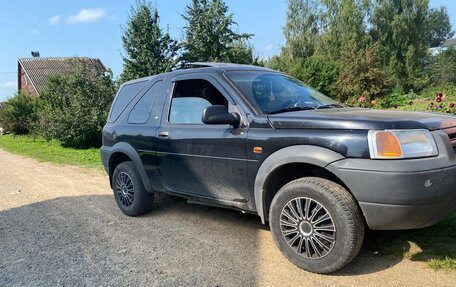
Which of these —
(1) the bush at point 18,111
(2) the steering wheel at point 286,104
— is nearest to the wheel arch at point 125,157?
(2) the steering wheel at point 286,104

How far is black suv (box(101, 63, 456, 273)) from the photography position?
312 centimetres

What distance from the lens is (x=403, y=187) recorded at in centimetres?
301

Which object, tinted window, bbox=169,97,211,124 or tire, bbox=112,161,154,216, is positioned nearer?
tinted window, bbox=169,97,211,124

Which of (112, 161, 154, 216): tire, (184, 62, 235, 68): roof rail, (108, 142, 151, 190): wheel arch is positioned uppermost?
(184, 62, 235, 68): roof rail

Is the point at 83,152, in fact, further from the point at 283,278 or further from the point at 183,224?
the point at 283,278

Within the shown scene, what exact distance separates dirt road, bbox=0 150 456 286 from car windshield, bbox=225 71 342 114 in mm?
1520

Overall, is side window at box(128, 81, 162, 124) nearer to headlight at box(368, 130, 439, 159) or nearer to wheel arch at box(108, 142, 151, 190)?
wheel arch at box(108, 142, 151, 190)

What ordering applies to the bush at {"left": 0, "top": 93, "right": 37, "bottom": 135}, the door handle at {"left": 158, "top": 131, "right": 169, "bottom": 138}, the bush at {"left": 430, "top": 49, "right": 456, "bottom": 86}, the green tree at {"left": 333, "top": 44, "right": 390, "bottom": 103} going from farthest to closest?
1. the bush at {"left": 430, "top": 49, "right": 456, "bottom": 86}
2. the bush at {"left": 0, "top": 93, "right": 37, "bottom": 135}
3. the green tree at {"left": 333, "top": 44, "right": 390, "bottom": 103}
4. the door handle at {"left": 158, "top": 131, "right": 169, "bottom": 138}

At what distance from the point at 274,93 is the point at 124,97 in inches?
102

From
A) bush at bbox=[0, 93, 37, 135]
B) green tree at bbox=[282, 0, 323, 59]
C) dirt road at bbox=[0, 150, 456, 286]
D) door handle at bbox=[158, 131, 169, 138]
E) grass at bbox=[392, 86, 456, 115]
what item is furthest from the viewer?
green tree at bbox=[282, 0, 323, 59]

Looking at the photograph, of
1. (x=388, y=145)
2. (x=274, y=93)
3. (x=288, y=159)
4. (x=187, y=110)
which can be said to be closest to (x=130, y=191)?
(x=187, y=110)

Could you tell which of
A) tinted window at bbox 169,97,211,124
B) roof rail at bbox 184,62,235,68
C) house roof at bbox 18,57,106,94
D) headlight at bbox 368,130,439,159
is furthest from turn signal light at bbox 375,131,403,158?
Result: house roof at bbox 18,57,106,94

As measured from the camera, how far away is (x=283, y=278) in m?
3.52

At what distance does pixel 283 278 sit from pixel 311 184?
880 mm
